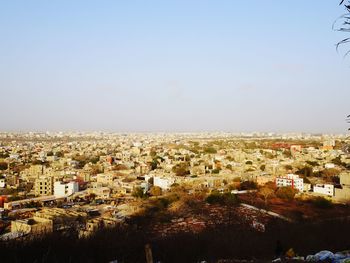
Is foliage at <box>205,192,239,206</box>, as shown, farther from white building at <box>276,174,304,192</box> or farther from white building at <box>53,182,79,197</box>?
white building at <box>53,182,79,197</box>

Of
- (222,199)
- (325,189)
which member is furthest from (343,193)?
(222,199)

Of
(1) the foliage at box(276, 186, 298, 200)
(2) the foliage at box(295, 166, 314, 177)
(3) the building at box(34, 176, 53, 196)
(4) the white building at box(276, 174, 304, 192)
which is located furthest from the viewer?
(2) the foliage at box(295, 166, 314, 177)

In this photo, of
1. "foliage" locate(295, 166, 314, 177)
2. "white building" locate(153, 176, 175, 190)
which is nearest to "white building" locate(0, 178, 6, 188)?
"white building" locate(153, 176, 175, 190)

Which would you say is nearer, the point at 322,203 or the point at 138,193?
the point at 322,203

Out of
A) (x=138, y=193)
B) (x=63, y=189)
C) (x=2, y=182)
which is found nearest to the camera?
(x=138, y=193)

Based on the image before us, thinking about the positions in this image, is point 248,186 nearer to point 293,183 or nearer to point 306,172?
point 293,183

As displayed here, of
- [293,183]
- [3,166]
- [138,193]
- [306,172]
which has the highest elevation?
[293,183]

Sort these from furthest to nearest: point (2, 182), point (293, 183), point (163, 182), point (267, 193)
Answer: point (163, 182), point (2, 182), point (293, 183), point (267, 193)

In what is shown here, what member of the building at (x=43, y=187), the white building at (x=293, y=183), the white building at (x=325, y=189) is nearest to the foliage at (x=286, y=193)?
the white building at (x=325, y=189)

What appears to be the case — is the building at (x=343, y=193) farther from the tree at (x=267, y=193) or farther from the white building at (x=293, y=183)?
the tree at (x=267, y=193)

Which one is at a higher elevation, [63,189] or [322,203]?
[322,203]

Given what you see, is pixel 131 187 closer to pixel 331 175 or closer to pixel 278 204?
pixel 278 204
